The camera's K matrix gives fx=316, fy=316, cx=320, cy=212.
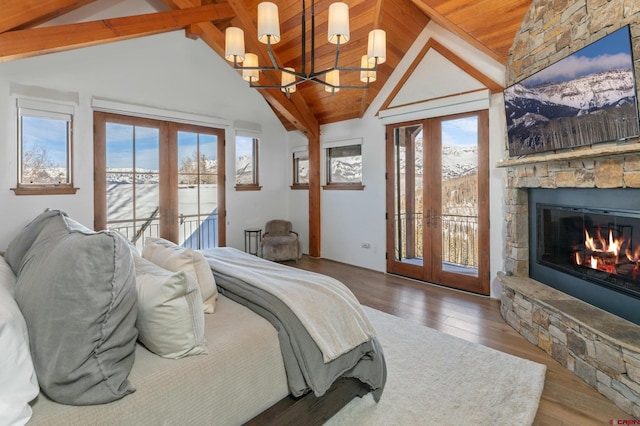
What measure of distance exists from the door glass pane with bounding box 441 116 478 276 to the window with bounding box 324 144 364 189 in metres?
1.43

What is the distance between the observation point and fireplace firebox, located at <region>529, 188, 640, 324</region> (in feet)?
7.35

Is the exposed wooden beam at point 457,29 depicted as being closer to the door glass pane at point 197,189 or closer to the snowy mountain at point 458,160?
the snowy mountain at point 458,160

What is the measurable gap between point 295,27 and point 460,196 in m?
3.01

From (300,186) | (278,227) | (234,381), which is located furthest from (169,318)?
(300,186)

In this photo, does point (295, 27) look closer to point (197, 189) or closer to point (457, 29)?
point (457, 29)

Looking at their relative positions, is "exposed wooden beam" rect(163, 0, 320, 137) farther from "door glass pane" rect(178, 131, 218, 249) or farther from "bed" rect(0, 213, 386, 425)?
"bed" rect(0, 213, 386, 425)

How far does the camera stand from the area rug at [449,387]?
5.91ft

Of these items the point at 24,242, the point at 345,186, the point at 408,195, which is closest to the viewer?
the point at 24,242

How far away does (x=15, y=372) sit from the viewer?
0.89 meters

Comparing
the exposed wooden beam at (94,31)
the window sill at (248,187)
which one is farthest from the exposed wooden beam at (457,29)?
the window sill at (248,187)

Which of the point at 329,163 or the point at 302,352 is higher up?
the point at 329,163

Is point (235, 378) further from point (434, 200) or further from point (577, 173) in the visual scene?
point (434, 200)

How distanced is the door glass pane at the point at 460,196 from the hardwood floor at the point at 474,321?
1.44 feet

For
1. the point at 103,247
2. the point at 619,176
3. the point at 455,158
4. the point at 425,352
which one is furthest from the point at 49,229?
the point at 455,158
